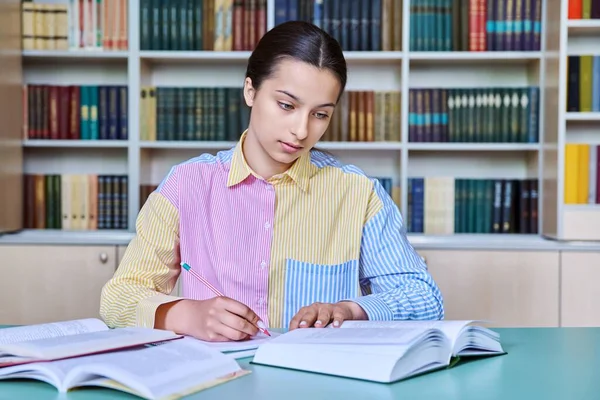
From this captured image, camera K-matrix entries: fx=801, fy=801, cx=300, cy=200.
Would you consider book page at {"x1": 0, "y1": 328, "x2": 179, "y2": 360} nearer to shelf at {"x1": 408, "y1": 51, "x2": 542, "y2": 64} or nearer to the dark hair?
the dark hair

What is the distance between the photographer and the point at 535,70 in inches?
128

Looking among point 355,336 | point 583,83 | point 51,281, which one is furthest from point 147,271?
point 583,83

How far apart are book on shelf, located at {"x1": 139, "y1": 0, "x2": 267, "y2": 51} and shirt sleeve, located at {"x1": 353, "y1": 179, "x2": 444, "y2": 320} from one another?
5.13 feet

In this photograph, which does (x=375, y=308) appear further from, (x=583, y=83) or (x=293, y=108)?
(x=583, y=83)

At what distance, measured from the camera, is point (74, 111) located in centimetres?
320

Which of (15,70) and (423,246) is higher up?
(15,70)

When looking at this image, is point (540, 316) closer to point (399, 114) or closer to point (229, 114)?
point (399, 114)

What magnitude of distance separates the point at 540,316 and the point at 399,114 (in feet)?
3.09

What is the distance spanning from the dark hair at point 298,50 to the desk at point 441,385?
0.70 m

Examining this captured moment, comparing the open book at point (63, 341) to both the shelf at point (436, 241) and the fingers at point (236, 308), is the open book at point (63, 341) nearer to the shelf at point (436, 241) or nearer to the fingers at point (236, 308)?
the fingers at point (236, 308)

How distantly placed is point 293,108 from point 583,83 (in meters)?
1.87

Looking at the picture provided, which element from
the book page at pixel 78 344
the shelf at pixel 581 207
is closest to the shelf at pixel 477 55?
the shelf at pixel 581 207

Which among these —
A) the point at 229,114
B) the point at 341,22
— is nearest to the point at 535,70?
the point at 341,22

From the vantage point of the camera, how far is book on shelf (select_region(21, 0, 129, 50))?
10.3ft
